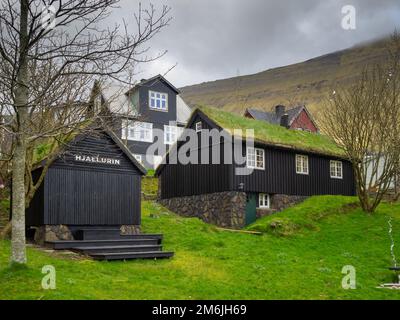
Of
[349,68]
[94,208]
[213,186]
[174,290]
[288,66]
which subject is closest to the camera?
[174,290]

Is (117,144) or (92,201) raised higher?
(117,144)

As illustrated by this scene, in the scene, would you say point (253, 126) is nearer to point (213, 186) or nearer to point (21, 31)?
point (213, 186)

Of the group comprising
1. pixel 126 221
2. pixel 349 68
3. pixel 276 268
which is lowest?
pixel 276 268

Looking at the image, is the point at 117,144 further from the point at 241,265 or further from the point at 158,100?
the point at 158,100

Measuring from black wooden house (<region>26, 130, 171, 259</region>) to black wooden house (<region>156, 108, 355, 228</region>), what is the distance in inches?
310

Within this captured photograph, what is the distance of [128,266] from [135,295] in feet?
13.4

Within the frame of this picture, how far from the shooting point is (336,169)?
3456 centimetres

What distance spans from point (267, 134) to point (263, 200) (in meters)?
4.07

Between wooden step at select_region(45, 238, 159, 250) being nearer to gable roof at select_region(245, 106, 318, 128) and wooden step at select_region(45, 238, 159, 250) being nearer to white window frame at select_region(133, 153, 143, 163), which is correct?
white window frame at select_region(133, 153, 143, 163)

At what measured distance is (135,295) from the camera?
11.6 m

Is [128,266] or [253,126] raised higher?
[253,126]

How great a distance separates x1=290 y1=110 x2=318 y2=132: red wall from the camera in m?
57.3

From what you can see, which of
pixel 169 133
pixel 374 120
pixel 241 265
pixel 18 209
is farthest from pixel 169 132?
pixel 18 209
